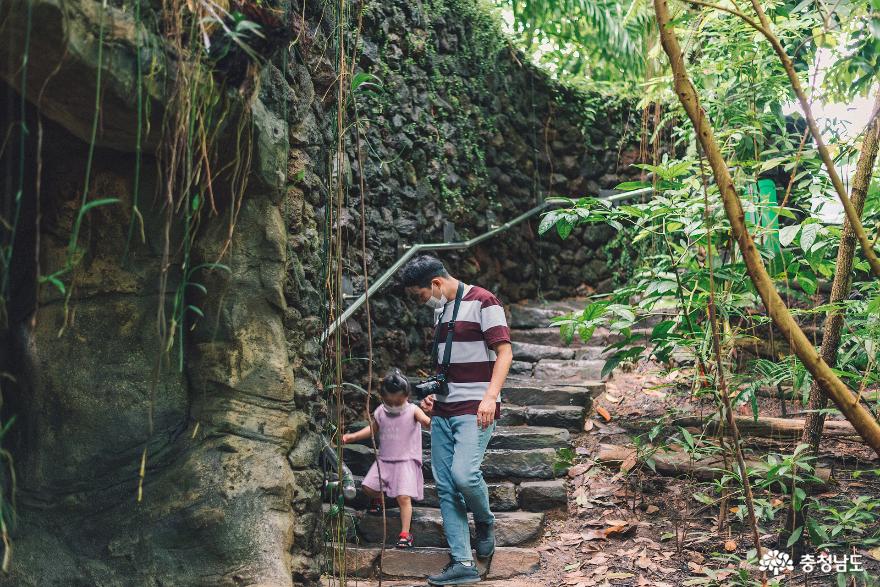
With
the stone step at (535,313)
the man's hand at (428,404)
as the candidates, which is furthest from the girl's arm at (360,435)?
the stone step at (535,313)

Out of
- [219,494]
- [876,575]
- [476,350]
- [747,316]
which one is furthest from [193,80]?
[876,575]

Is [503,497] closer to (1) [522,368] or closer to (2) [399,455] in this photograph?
(2) [399,455]

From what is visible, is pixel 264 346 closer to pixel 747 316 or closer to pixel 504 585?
pixel 504 585

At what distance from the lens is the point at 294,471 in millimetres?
3002

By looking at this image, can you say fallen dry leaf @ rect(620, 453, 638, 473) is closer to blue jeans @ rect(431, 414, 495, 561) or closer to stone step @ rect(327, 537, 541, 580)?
stone step @ rect(327, 537, 541, 580)

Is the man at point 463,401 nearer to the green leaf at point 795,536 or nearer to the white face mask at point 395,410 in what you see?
the white face mask at point 395,410

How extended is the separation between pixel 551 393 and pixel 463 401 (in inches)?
79.7

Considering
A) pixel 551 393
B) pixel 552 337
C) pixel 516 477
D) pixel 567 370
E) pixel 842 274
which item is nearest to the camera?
pixel 842 274

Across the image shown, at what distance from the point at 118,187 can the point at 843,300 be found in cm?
290

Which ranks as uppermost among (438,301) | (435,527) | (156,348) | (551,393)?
(438,301)

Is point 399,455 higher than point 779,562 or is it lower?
higher

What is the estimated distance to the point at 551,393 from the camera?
5559 mm

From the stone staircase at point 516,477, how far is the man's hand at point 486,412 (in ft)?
2.72

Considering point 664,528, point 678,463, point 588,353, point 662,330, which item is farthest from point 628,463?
point 588,353
